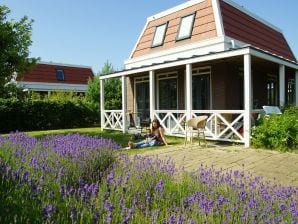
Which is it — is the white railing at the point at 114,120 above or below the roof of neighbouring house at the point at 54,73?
below

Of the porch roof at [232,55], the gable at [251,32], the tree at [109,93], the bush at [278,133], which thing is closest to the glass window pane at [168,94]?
the porch roof at [232,55]

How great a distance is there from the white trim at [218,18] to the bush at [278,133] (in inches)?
193

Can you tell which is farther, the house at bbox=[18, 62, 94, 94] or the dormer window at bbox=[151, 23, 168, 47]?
the house at bbox=[18, 62, 94, 94]

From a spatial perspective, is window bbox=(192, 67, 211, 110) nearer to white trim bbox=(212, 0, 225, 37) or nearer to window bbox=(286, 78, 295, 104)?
white trim bbox=(212, 0, 225, 37)

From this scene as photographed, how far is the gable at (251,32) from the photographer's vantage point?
14.6 metres

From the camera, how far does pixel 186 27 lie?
50.3 feet

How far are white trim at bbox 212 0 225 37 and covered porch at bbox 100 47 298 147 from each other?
1319 millimetres

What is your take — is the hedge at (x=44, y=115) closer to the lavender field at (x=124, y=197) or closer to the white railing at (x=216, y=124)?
the white railing at (x=216, y=124)

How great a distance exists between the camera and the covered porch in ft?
35.4

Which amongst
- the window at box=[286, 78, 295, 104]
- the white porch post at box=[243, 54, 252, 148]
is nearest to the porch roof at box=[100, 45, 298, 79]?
the white porch post at box=[243, 54, 252, 148]

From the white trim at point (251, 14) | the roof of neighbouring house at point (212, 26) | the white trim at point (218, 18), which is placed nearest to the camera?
the white trim at point (218, 18)

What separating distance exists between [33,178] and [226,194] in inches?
86.4

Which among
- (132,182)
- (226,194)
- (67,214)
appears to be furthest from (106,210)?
(226,194)

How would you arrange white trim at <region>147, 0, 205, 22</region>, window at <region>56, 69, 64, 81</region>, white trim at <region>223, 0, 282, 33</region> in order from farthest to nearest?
window at <region>56, 69, 64, 81</region> → white trim at <region>223, 0, 282, 33</region> → white trim at <region>147, 0, 205, 22</region>
